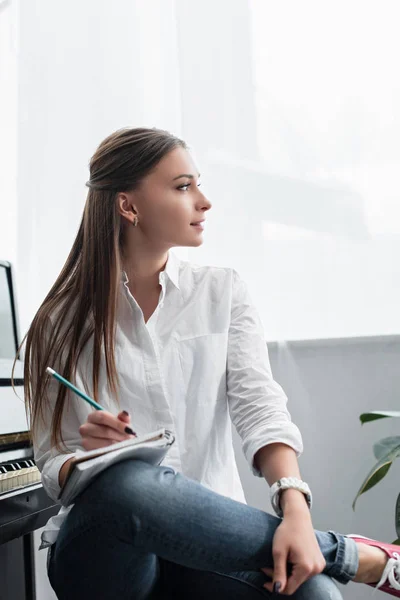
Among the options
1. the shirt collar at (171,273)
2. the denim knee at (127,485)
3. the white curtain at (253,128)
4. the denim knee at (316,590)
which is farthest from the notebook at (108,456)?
the white curtain at (253,128)

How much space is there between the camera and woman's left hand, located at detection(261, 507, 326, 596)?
0.90 m

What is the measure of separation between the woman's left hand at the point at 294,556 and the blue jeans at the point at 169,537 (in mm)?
27

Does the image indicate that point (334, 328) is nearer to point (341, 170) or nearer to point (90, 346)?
point (341, 170)

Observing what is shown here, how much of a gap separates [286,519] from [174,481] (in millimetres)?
162

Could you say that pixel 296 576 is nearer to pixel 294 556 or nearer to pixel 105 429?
pixel 294 556

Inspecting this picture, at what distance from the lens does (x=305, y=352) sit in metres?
1.94

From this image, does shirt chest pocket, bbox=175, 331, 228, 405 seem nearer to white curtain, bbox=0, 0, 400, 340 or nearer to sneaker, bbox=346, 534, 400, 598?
sneaker, bbox=346, 534, 400, 598

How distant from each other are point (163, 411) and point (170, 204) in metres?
0.39

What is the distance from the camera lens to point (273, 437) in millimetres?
1112

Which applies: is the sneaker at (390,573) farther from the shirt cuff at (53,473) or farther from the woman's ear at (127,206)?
the woman's ear at (127,206)

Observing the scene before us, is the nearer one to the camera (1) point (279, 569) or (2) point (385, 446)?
(1) point (279, 569)

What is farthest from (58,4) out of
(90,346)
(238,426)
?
(238,426)

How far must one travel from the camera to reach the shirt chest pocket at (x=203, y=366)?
4.18 feet

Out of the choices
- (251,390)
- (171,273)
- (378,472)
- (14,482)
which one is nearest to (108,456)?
(251,390)
